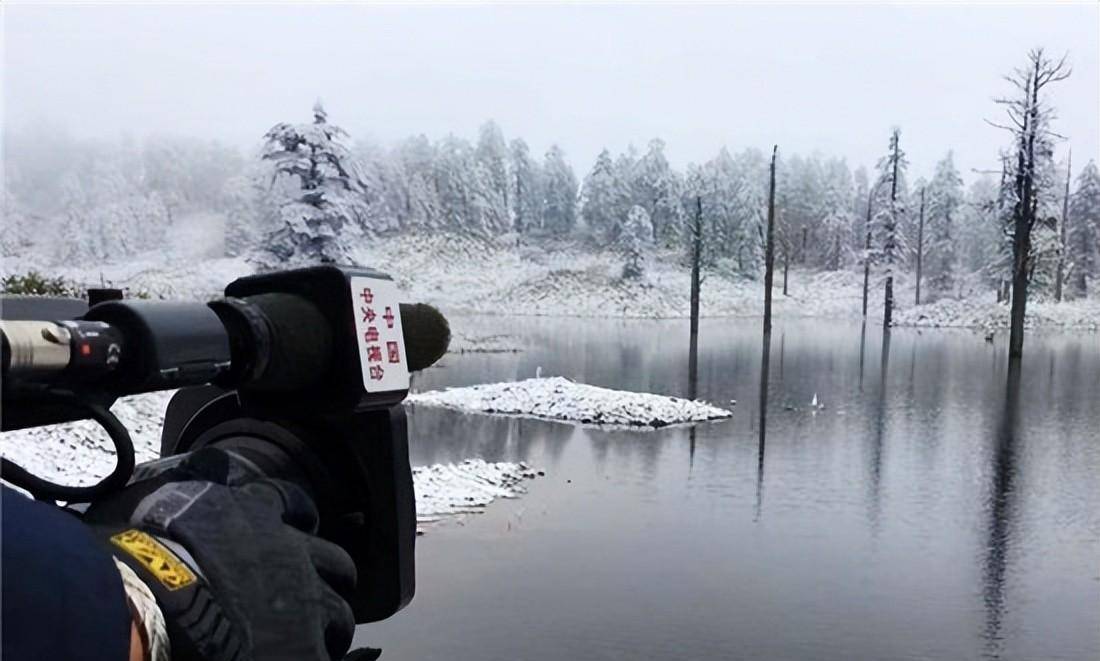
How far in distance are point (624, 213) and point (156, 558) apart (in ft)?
279

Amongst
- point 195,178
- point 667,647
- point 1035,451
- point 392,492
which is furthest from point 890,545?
point 195,178

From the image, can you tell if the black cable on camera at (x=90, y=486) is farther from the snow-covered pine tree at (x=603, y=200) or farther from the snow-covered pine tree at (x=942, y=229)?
the snow-covered pine tree at (x=603, y=200)

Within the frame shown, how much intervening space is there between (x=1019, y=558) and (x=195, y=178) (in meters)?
86.4

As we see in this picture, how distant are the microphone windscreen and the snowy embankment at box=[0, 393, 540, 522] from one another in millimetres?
8347

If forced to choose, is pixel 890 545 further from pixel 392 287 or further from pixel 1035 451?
pixel 392 287

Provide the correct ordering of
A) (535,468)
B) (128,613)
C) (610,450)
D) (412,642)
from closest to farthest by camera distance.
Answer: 1. (128,613)
2. (412,642)
3. (535,468)
4. (610,450)

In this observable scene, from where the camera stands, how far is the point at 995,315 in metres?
50.6

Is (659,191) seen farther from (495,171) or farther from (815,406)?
(815,406)

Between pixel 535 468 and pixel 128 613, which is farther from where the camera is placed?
pixel 535 468

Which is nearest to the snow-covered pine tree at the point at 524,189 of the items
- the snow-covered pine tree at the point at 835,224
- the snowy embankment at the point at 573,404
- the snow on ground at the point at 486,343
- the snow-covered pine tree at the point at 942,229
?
the snow-covered pine tree at the point at 835,224

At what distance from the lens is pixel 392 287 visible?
1.33m

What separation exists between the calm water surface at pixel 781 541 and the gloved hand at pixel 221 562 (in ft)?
18.5

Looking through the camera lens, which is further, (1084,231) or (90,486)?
(1084,231)

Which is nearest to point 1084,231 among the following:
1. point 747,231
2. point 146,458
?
point 747,231
